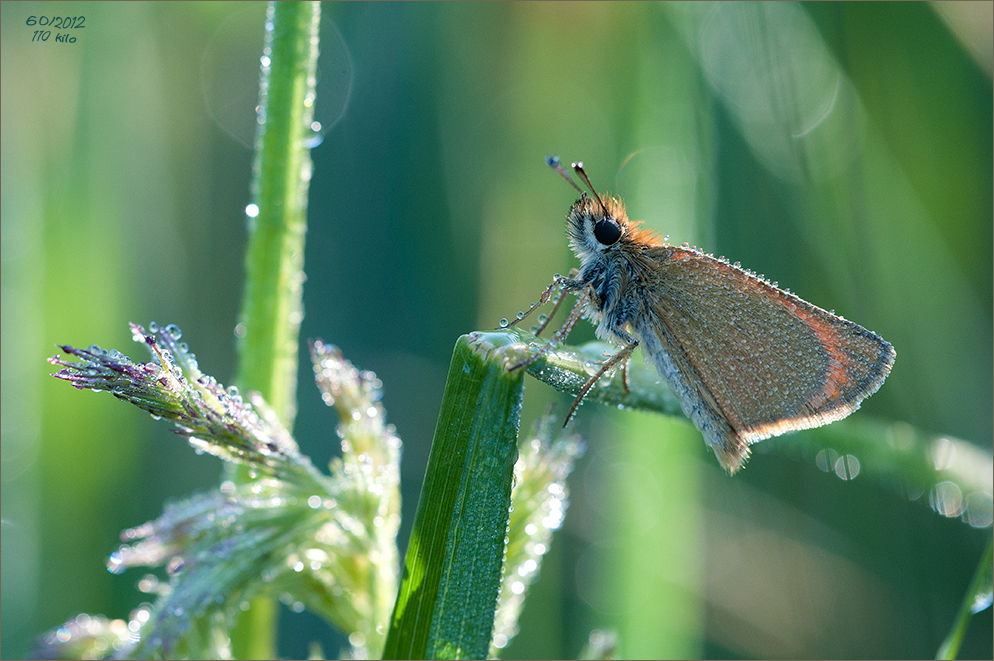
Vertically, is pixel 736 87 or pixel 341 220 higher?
pixel 736 87

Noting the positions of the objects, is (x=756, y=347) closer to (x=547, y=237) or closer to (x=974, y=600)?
(x=974, y=600)

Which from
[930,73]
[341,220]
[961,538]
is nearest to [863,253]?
[930,73]

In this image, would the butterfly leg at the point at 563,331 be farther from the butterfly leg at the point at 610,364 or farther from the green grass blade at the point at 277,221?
the green grass blade at the point at 277,221

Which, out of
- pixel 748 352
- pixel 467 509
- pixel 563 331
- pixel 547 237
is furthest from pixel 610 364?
pixel 547 237

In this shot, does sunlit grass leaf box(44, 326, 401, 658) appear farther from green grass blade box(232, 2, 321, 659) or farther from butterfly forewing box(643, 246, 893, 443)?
butterfly forewing box(643, 246, 893, 443)

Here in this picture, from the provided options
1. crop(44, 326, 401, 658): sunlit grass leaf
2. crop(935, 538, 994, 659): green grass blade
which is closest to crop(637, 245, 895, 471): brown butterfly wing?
crop(935, 538, 994, 659): green grass blade

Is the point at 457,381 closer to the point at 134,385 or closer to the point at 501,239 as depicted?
the point at 134,385
